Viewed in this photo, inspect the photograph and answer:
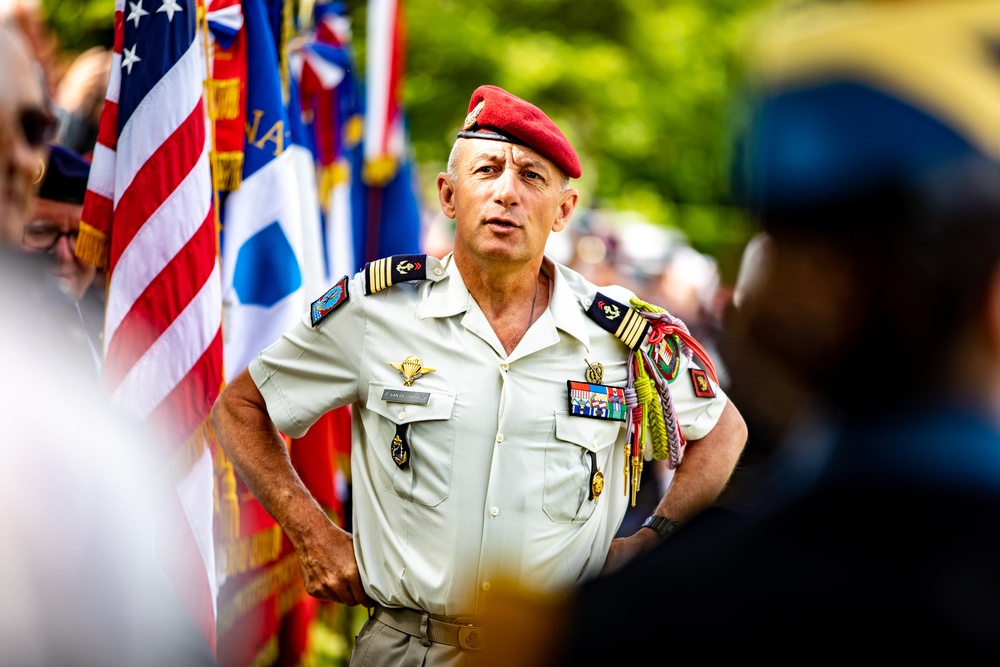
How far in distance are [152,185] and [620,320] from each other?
1.79m

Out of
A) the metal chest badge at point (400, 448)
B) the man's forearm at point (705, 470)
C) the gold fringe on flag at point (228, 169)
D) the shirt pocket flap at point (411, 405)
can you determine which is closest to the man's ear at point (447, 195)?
the shirt pocket flap at point (411, 405)

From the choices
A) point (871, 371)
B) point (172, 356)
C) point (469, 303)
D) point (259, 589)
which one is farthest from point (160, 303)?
point (871, 371)

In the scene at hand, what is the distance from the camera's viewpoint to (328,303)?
3373 mm

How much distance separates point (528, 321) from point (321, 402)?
2.14ft

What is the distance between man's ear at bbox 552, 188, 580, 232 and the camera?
3567 millimetres

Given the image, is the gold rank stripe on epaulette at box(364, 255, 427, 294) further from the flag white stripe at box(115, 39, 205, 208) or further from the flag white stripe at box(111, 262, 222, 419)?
the flag white stripe at box(115, 39, 205, 208)

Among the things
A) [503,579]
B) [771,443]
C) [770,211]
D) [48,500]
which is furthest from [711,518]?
[771,443]

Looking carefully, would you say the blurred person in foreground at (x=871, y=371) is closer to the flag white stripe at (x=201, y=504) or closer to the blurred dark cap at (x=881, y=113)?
the blurred dark cap at (x=881, y=113)

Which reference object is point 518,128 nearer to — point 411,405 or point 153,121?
point 411,405

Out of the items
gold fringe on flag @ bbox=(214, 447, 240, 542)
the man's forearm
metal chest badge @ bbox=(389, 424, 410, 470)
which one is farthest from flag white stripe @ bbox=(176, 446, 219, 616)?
the man's forearm

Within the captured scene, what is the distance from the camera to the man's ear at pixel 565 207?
3567mm

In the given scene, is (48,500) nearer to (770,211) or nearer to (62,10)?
(770,211)

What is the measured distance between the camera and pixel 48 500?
4.59 ft

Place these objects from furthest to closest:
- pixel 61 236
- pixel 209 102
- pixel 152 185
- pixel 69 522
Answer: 1. pixel 61 236
2. pixel 209 102
3. pixel 152 185
4. pixel 69 522
